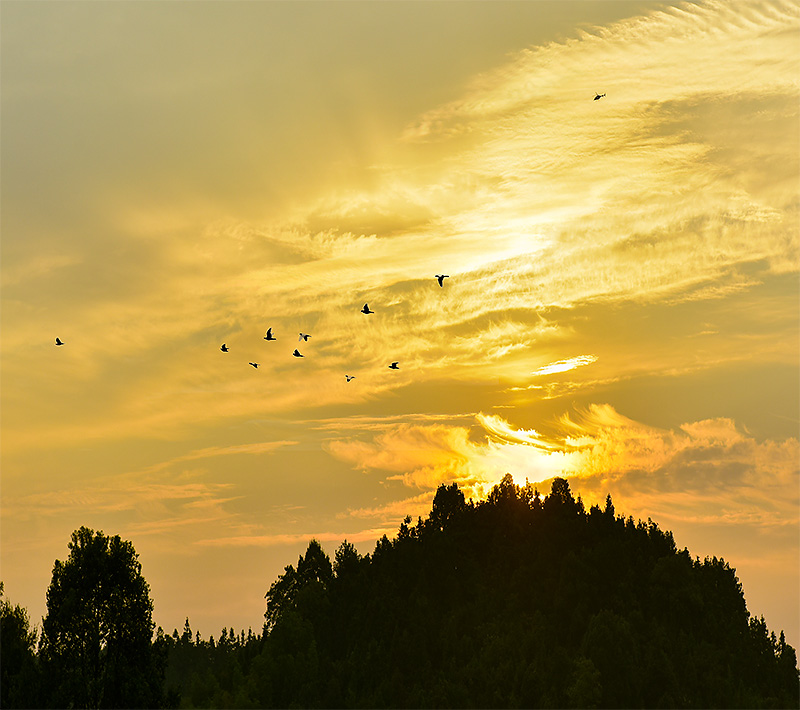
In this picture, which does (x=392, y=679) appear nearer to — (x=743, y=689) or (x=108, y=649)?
(x=743, y=689)

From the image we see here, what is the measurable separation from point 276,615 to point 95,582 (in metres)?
81.2

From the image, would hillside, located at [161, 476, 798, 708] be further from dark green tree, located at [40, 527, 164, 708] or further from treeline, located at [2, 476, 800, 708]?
dark green tree, located at [40, 527, 164, 708]

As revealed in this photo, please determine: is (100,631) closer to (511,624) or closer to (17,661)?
Result: (17,661)

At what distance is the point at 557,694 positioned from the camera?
135750mm

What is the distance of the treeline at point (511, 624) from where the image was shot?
443ft

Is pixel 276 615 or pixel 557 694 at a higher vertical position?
pixel 276 615

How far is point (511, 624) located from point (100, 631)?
78175 millimetres

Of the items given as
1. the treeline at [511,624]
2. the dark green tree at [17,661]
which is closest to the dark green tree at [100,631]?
the dark green tree at [17,661]

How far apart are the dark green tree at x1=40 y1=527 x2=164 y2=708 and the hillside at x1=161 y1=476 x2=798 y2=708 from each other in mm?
46622

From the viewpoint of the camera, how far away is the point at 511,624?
14900cm

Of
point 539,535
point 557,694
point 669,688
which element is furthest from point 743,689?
point 539,535

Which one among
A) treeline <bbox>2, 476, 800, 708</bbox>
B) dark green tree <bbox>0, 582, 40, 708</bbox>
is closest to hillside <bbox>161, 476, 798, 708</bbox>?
treeline <bbox>2, 476, 800, 708</bbox>

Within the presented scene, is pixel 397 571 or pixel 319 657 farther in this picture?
pixel 397 571

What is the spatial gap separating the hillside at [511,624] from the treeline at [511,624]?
0.73ft
